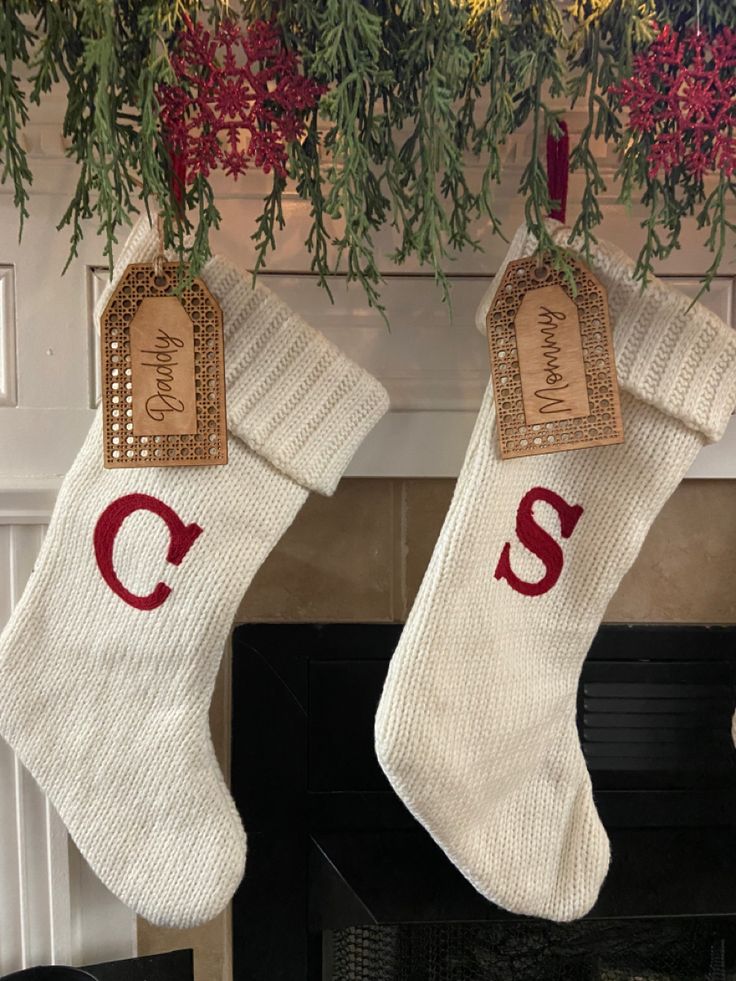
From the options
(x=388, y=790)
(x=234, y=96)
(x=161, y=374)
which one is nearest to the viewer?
(x=234, y=96)

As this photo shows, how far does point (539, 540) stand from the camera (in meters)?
0.81

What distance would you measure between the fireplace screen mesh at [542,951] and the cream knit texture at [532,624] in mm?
262

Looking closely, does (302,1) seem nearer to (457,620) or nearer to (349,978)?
(457,620)

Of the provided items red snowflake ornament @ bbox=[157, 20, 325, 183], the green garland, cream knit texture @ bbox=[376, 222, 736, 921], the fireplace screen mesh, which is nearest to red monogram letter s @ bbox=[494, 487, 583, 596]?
cream knit texture @ bbox=[376, 222, 736, 921]

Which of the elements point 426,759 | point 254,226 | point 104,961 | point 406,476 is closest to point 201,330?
point 254,226

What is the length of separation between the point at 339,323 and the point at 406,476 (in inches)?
7.4

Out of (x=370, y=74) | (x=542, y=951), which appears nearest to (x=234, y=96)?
(x=370, y=74)

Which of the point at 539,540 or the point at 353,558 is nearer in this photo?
the point at 539,540

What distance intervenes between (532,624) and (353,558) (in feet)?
0.78

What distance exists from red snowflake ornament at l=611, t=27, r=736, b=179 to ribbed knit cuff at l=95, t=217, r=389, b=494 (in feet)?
1.10

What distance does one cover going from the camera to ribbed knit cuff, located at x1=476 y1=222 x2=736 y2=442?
2.57ft

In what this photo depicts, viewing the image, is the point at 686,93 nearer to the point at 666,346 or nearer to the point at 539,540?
the point at 666,346

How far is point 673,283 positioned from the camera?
931 mm

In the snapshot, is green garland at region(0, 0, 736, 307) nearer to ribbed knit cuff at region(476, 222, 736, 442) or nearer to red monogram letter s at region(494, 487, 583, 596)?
ribbed knit cuff at region(476, 222, 736, 442)
